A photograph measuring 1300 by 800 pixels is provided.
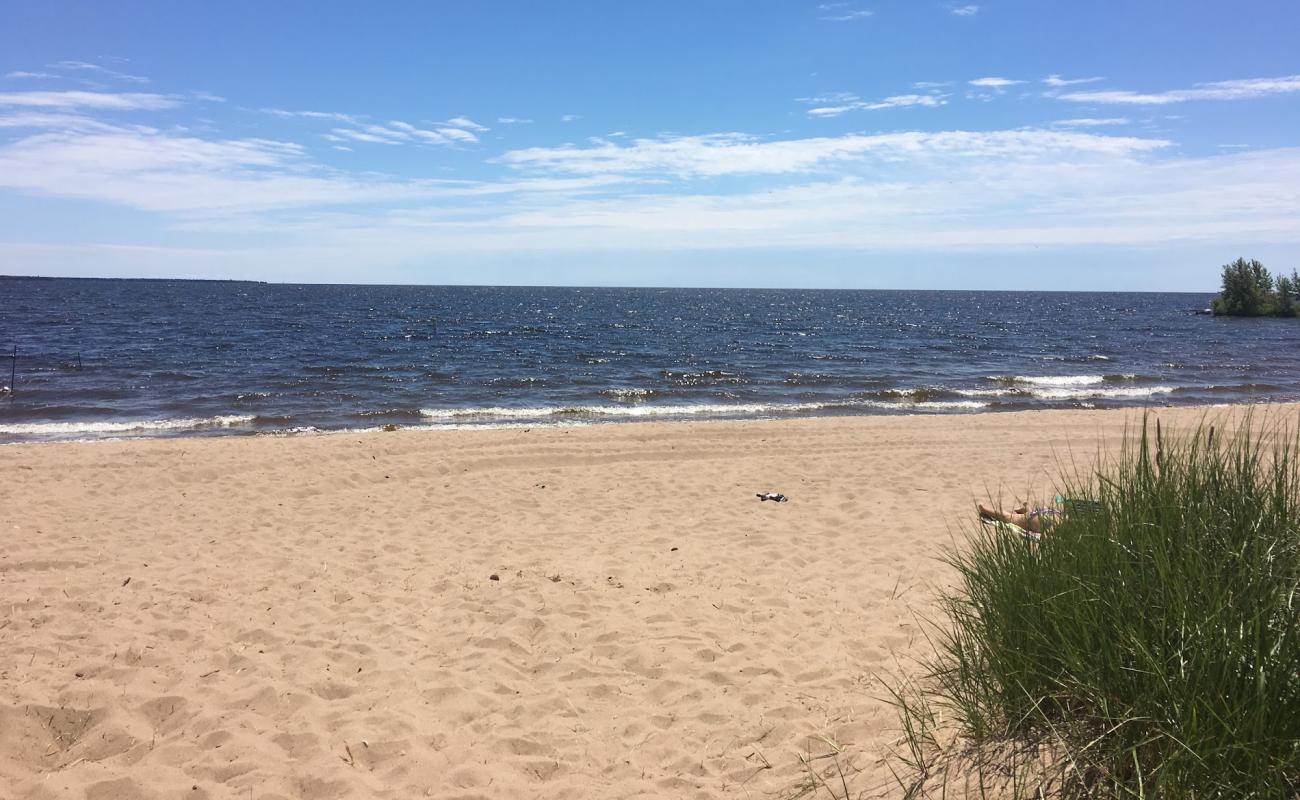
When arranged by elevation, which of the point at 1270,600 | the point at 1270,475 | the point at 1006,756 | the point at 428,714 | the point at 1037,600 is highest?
the point at 1270,475

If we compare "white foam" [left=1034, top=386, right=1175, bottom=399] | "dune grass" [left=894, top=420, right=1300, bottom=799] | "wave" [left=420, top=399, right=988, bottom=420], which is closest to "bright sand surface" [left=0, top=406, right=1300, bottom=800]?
"dune grass" [left=894, top=420, right=1300, bottom=799]

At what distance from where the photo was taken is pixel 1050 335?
49.4 meters

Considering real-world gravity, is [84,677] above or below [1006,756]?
below

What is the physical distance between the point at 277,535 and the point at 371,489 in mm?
2084

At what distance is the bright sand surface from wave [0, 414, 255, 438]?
516cm

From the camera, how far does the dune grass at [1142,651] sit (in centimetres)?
235

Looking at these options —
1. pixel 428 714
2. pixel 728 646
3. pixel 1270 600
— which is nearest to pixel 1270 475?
pixel 1270 600

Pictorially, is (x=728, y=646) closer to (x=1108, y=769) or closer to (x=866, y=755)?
(x=866, y=755)

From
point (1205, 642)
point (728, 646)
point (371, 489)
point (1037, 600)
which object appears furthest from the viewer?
point (371, 489)

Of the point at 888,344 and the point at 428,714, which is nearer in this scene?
the point at 428,714

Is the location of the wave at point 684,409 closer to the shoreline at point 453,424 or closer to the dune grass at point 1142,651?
Result: the shoreline at point 453,424

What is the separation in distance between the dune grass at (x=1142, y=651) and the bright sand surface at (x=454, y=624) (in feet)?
1.83

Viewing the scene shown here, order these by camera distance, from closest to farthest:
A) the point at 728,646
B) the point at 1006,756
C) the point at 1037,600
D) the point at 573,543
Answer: the point at 1006,756
the point at 1037,600
the point at 728,646
the point at 573,543

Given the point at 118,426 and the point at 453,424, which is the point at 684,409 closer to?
the point at 453,424
